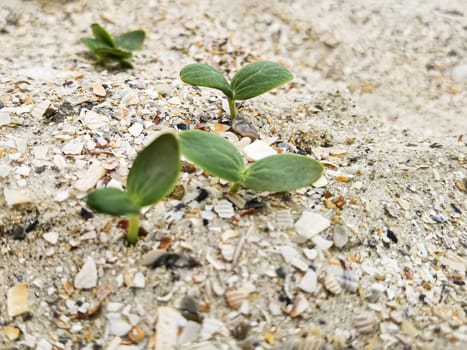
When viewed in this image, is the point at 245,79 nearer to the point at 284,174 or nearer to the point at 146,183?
the point at 284,174

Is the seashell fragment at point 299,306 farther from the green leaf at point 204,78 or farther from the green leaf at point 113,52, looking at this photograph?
the green leaf at point 113,52

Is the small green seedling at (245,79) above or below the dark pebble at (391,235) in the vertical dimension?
above

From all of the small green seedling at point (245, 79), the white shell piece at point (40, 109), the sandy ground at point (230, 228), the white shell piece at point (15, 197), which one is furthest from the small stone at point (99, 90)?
the white shell piece at point (15, 197)

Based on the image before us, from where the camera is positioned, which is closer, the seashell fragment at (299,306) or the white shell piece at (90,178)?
the seashell fragment at (299,306)

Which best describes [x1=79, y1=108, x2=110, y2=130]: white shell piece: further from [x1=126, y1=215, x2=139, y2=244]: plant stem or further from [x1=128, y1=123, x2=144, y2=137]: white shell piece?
[x1=126, y1=215, x2=139, y2=244]: plant stem

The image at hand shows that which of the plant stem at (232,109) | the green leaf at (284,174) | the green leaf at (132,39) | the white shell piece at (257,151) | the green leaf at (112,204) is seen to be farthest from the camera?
the green leaf at (132,39)

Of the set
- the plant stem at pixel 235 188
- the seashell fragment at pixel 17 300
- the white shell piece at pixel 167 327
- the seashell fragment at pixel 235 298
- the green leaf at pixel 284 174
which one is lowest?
the seashell fragment at pixel 17 300

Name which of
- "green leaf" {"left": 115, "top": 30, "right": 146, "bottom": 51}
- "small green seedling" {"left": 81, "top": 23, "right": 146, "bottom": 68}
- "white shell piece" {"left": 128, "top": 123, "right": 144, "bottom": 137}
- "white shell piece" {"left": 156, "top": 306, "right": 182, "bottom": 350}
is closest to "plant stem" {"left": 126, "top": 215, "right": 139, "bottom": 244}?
"white shell piece" {"left": 156, "top": 306, "right": 182, "bottom": 350}
